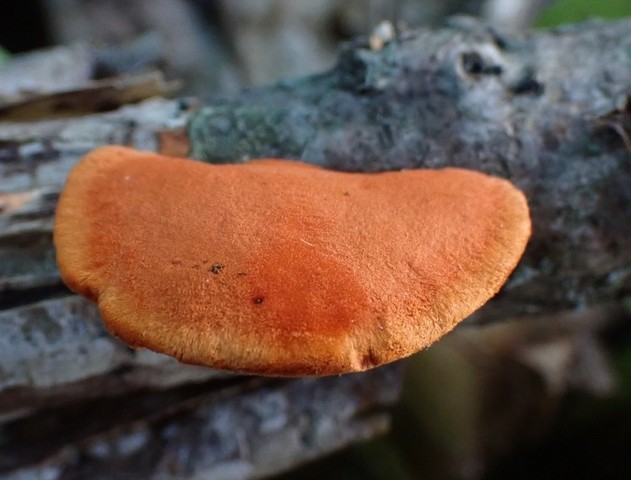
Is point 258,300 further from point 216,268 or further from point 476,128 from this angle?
point 476,128

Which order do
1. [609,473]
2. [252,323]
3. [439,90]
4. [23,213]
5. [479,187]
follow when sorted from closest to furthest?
[252,323] → [479,187] → [23,213] → [439,90] → [609,473]

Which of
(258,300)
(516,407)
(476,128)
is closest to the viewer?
(258,300)

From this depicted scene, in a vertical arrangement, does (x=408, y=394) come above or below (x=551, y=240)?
below

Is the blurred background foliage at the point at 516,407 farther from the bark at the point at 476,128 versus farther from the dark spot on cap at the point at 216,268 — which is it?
the dark spot on cap at the point at 216,268

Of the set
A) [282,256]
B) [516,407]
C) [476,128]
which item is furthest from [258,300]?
[516,407]

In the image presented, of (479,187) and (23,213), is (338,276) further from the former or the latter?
(23,213)

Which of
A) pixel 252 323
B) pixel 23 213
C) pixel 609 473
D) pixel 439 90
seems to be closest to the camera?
pixel 252 323

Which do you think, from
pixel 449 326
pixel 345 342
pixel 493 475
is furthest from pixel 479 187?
pixel 493 475

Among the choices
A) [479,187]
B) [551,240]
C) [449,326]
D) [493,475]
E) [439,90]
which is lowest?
[493,475]
